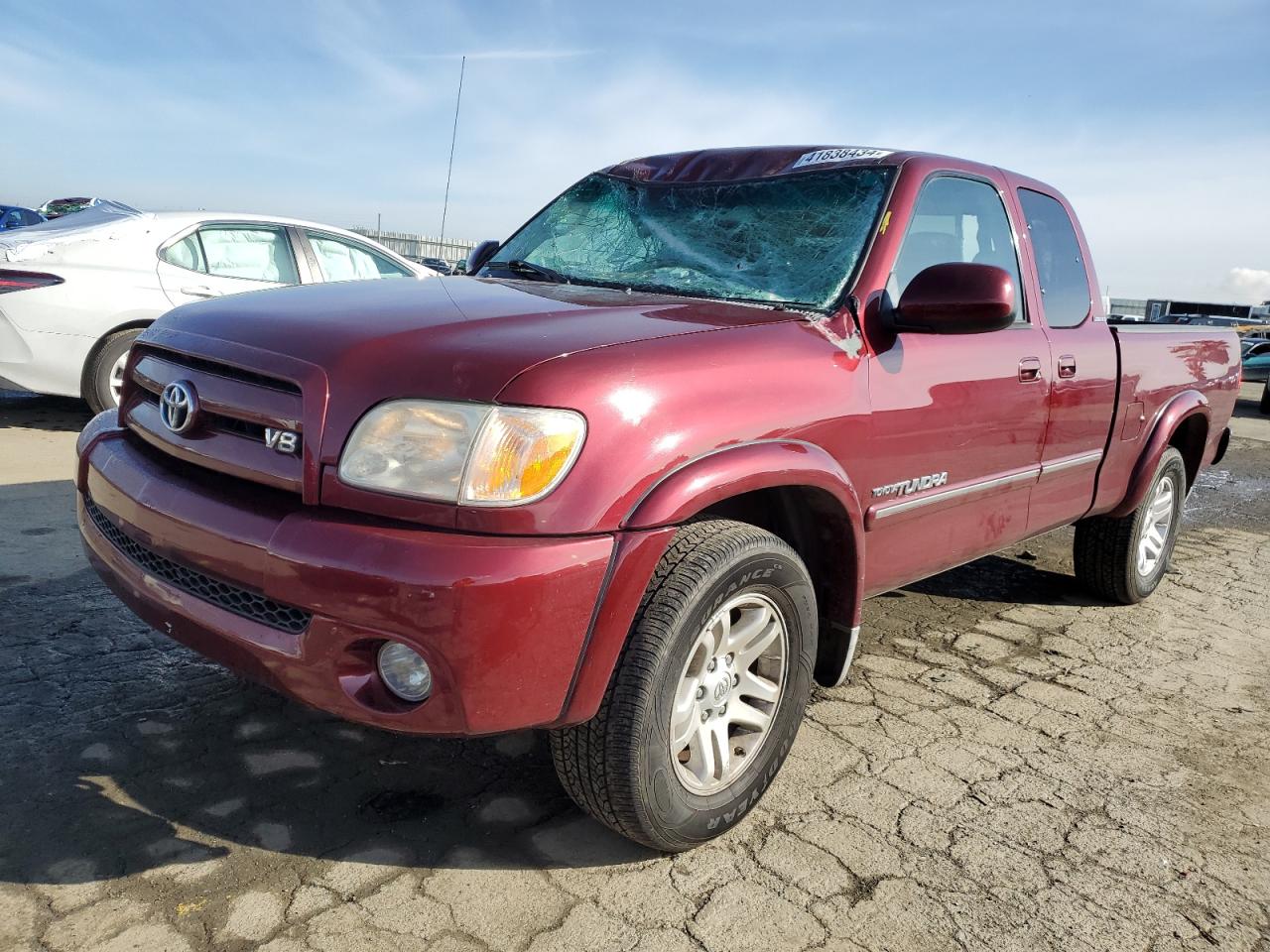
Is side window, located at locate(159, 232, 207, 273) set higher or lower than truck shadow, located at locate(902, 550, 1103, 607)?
higher

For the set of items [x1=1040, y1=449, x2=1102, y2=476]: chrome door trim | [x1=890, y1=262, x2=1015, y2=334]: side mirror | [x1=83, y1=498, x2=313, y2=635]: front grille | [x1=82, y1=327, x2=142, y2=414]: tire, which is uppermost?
[x1=890, y1=262, x2=1015, y2=334]: side mirror

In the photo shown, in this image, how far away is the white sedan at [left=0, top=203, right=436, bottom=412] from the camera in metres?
6.06

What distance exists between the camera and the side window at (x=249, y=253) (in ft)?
22.2

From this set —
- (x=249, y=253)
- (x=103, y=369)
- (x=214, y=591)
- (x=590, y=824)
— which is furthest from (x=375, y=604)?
(x=249, y=253)

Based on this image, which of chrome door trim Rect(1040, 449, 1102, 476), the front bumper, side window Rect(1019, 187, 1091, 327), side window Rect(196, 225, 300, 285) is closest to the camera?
the front bumper

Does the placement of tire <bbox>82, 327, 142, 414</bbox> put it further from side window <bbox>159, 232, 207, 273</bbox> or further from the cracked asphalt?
the cracked asphalt

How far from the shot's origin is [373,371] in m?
2.03

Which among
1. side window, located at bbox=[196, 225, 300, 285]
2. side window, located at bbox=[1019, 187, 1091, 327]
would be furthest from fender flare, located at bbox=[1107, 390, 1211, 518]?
side window, located at bbox=[196, 225, 300, 285]

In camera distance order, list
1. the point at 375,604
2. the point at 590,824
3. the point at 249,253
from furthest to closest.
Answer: the point at 249,253 → the point at 590,824 → the point at 375,604

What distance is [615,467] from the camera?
198 centimetres

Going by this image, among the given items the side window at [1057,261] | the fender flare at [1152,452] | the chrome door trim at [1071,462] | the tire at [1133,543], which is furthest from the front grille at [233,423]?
the tire at [1133,543]

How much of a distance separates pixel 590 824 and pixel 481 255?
7.22 feet

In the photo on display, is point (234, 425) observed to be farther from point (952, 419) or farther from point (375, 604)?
point (952, 419)

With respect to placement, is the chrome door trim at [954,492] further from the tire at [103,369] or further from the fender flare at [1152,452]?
the tire at [103,369]
